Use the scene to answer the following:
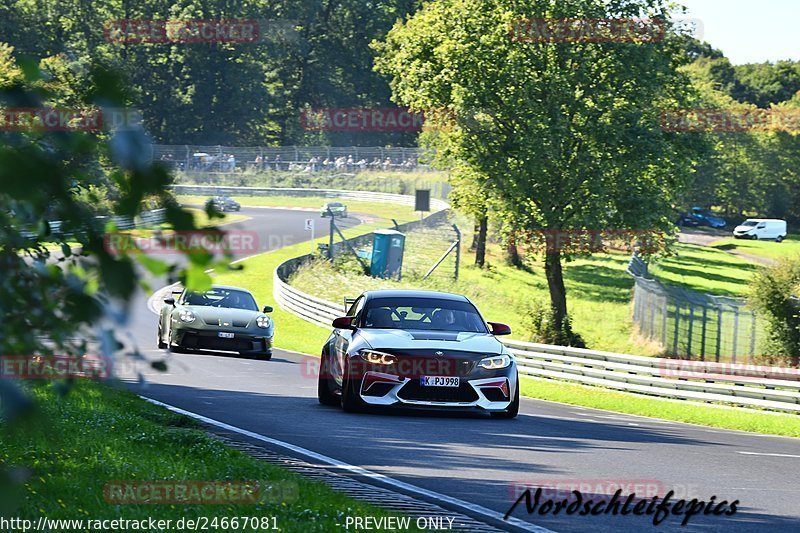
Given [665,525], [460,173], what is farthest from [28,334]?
[460,173]

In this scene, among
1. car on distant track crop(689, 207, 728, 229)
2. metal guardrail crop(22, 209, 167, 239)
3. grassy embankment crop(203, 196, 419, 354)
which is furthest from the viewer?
car on distant track crop(689, 207, 728, 229)

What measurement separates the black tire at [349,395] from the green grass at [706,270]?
51.3 m

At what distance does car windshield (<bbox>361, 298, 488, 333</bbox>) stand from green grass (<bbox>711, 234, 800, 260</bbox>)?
7766 cm

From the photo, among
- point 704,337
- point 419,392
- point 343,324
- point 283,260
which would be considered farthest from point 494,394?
point 283,260

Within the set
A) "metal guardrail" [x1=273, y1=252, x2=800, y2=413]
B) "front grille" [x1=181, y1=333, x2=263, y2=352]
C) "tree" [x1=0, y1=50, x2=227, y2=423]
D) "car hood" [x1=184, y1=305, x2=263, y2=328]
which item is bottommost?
"metal guardrail" [x1=273, y1=252, x2=800, y2=413]

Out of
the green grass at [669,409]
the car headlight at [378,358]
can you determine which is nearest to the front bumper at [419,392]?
the car headlight at [378,358]

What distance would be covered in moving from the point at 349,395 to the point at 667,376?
14.0m

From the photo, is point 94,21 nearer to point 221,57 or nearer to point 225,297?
point 221,57

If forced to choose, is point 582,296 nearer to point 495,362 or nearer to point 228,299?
point 228,299

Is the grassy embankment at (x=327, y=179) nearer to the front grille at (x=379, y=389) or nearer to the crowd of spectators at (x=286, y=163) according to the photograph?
the crowd of spectators at (x=286, y=163)

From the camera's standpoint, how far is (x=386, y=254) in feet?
178

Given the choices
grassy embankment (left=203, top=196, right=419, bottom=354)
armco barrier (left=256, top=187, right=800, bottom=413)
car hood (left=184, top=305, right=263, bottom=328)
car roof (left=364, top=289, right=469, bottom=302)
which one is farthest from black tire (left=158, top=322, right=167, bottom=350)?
car roof (left=364, top=289, right=469, bottom=302)

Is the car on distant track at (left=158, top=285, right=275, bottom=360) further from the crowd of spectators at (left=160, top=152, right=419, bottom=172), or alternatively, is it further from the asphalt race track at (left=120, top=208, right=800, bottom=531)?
the crowd of spectators at (left=160, top=152, right=419, bottom=172)

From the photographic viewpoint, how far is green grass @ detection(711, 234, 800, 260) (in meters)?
94.4
